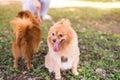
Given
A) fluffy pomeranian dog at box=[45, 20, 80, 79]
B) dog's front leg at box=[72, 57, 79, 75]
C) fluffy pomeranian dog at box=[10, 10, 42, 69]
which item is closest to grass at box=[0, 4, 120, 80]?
dog's front leg at box=[72, 57, 79, 75]

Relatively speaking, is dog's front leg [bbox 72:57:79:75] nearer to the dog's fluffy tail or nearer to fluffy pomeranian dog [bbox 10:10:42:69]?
fluffy pomeranian dog [bbox 10:10:42:69]

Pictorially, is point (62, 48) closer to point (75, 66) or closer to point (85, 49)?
point (75, 66)

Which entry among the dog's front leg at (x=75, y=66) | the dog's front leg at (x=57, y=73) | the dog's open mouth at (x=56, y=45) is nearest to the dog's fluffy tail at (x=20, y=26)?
the dog's open mouth at (x=56, y=45)

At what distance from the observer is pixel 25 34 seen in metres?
5.07

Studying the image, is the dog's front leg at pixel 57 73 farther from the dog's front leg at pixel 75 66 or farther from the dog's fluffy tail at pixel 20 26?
the dog's fluffy tail at pixel 20 26

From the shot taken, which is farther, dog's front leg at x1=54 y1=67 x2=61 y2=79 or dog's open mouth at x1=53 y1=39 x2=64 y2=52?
dog's front leg at x1=54 y1=67 x2=61 y2=79

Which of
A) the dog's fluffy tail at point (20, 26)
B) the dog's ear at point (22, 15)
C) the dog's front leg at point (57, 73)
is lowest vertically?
the dog's front leg at point (57, 73)

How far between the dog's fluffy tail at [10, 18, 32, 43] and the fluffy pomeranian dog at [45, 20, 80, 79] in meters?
0.46

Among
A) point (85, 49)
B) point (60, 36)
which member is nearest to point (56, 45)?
point (60, 36)

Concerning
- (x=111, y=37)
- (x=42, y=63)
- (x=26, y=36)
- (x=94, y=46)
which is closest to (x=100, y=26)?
(x=111, y=37)

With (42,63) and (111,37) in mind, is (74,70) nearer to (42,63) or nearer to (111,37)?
(42,63)

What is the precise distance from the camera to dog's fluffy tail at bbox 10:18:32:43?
4.95 m

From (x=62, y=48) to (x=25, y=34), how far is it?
68 centimetres

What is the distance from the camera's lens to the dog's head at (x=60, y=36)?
4660mm
